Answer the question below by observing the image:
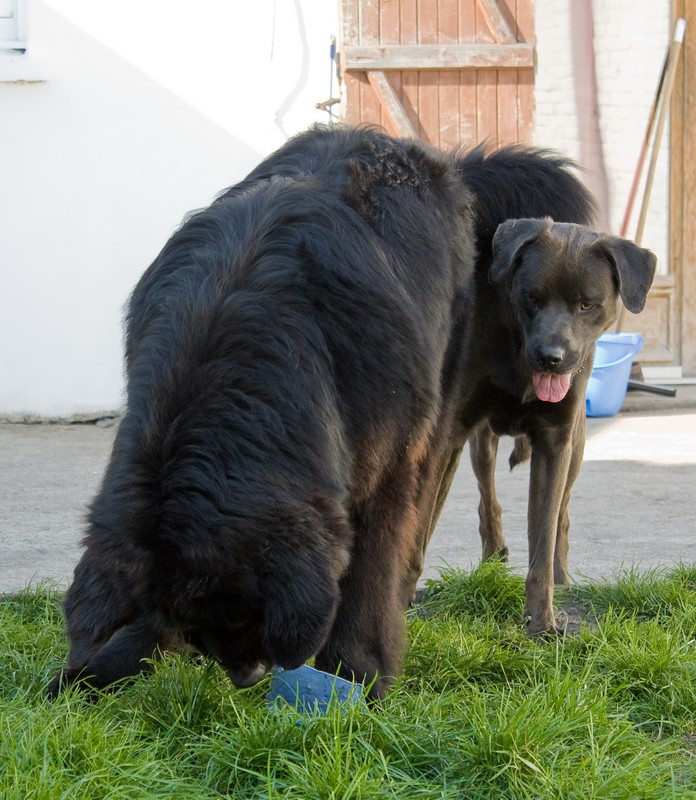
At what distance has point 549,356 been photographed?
11.2 feet

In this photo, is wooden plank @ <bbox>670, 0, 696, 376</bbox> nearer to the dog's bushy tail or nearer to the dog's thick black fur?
the dog's bushy tail

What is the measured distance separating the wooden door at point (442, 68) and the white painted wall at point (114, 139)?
280mm

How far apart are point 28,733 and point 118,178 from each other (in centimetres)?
562

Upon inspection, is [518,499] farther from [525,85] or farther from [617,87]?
[617,87]

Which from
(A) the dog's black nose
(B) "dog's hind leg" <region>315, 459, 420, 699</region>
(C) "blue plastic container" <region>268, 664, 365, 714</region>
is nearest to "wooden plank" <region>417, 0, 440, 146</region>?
(A) the dog's black nose

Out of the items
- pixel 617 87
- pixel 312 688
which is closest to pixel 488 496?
pixel 312 688

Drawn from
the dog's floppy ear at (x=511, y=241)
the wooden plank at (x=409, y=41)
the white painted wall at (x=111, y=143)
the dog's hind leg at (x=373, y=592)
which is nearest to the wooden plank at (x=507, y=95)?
the wooden plank at (x=409, y=41)

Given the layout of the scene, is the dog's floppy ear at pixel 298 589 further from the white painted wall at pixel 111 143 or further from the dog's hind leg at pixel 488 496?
the white painted wall at pixel 111 143

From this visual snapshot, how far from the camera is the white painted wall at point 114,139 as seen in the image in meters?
7.33

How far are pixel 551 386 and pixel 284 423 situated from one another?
1399mm

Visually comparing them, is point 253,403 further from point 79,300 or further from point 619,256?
point 79,300

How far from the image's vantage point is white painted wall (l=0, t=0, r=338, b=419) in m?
7.33

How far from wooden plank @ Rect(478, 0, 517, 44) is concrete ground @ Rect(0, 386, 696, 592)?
2.75m

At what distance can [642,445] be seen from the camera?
22.6 feet
